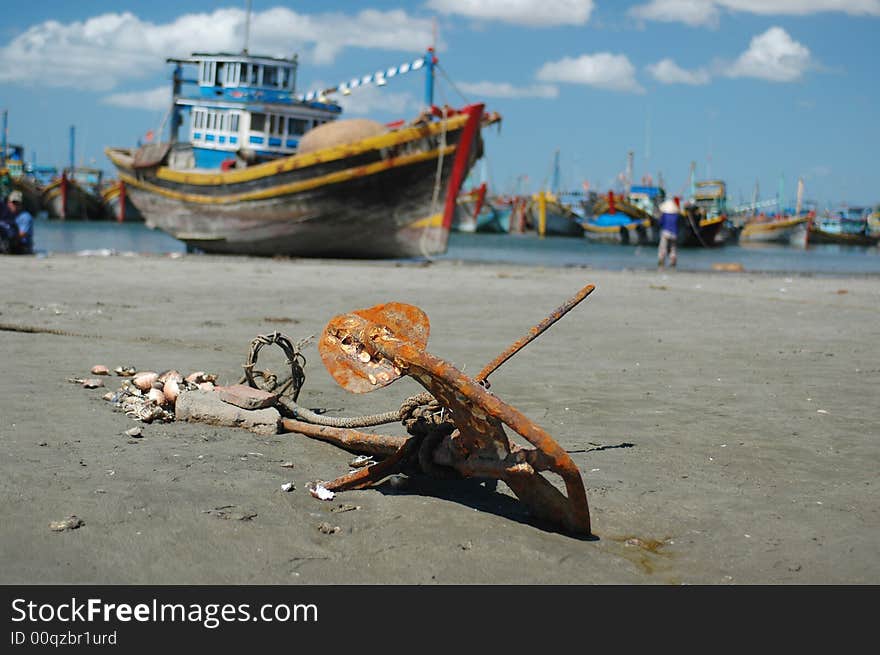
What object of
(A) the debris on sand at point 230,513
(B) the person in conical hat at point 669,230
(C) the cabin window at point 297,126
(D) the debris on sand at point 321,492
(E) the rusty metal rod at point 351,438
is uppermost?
(C) the cabin window at point 297,126

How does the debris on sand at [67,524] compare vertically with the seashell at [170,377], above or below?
below

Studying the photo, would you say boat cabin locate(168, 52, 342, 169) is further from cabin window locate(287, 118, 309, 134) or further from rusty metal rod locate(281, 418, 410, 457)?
rusty metal rod locate(281, 418, 410, 457)

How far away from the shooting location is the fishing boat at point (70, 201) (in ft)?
206

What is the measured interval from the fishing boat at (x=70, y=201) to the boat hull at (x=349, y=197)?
44848 mm

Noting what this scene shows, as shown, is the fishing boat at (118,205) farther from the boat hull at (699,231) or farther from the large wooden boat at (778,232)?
the large wooden boat at (778,232)

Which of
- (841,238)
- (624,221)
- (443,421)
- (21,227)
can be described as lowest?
(443,421)

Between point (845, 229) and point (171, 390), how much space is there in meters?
74.2

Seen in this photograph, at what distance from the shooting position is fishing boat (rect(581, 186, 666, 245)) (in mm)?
49906

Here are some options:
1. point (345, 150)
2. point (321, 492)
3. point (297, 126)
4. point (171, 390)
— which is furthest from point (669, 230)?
point (321, 492)

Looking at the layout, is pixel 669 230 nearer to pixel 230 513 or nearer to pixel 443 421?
pixel 443 421

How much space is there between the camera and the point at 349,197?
65.5ft

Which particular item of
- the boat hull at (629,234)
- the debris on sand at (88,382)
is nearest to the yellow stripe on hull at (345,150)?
the debris on sand at (88,382)

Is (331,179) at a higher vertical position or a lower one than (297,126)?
lower

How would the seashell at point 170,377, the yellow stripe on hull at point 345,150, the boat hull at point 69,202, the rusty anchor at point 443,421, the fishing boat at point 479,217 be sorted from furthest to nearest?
the fishing boat at point 479,217 → the boat hull at point 69,202 → the yellow stripe on hull at point 345,150 → the seashell at point 170,377 → the rusty anchor at point 443,421
